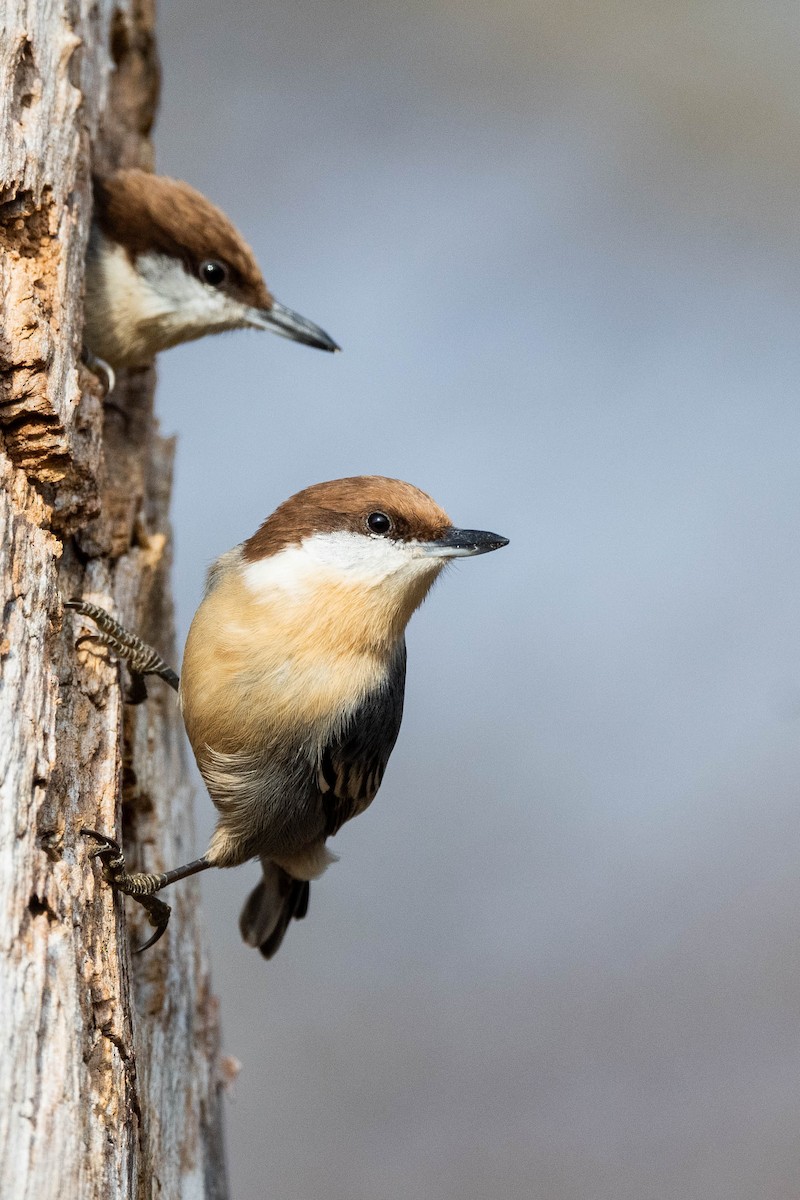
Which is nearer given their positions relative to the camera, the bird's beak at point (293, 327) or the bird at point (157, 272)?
the bird at point (157, 272)

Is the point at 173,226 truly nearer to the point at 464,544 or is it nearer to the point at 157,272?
the point at 157,272

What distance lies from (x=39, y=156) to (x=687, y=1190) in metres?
4.32

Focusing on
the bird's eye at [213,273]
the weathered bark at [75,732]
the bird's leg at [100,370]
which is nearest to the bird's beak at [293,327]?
the bird's eye at [213,273]

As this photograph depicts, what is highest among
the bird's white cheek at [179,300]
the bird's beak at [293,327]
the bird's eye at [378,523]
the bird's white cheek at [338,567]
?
the bird's beak at [293,327]

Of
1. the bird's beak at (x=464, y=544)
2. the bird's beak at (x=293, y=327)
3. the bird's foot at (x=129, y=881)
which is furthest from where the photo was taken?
the bird's beak at (x=293, y=327)

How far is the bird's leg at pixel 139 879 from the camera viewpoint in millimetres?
2035

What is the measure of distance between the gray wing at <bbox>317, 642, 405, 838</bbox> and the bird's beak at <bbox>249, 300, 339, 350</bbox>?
4.04ft

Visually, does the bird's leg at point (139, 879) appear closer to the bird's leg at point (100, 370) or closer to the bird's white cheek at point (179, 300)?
the bird's leg at point (100, 370)

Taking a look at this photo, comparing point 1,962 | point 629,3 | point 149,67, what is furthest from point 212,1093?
point 629,3

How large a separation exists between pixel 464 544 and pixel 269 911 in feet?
4.12

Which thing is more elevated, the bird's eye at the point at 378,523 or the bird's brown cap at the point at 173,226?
the bird's brown cap at the point at 173,226

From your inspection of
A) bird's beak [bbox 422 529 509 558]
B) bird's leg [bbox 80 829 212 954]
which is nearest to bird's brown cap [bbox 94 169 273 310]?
bird's beak [bbox 422 529 509 558]

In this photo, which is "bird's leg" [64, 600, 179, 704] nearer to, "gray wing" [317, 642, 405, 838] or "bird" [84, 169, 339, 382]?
"gray wing" [317, 642, 405, 838]

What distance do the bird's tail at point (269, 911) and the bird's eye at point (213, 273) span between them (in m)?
1.66
